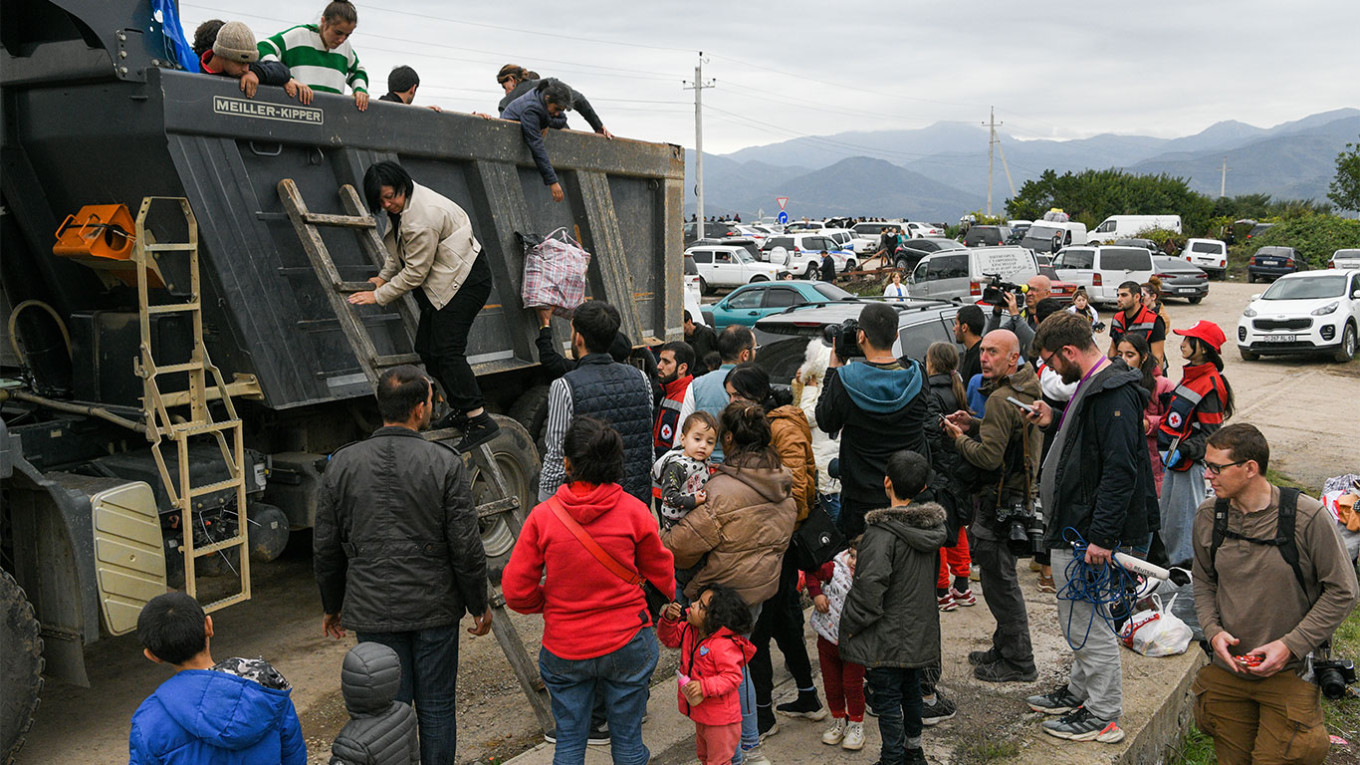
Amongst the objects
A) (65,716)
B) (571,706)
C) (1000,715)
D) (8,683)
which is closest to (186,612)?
(571,706)

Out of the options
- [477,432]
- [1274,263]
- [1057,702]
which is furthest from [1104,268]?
[477,432]

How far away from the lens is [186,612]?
2879 mm

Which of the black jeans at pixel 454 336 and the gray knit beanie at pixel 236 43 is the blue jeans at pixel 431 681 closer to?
the black jeans at pixel 454 336

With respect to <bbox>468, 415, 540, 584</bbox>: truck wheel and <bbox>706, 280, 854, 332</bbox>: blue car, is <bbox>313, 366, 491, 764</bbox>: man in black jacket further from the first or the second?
<bbox>706, 280, 854, 332</bbox>: blue car

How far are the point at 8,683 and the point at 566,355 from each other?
410cm

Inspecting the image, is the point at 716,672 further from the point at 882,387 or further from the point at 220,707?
the point at 220,707

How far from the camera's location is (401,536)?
3.66m

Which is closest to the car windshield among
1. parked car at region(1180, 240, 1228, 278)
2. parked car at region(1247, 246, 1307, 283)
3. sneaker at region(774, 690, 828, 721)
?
parked car at region(1247, 246, 1307, 283)

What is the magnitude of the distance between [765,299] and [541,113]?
12.1 m

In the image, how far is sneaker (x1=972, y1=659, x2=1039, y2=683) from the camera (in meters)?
5.25

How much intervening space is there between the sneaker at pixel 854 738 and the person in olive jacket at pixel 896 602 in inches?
11.1

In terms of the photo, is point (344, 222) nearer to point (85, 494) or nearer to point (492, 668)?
point (85, 494)

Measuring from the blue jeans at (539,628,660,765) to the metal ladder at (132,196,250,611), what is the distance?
7.04ft

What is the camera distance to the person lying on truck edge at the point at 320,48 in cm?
578
